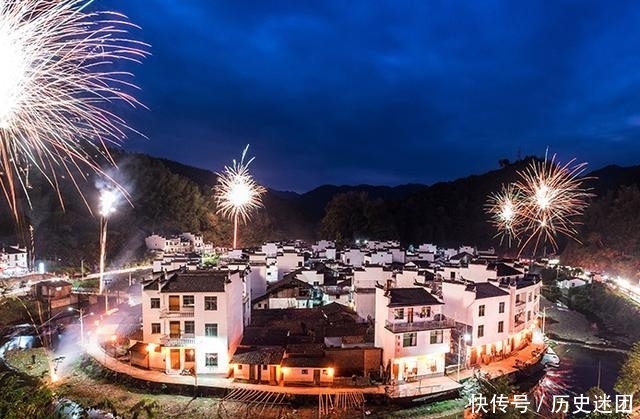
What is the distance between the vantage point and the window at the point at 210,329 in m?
18.9

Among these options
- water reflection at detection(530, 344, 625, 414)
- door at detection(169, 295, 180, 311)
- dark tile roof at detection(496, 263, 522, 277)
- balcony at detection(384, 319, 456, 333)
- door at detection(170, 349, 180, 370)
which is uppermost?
dark tile roof at detection(496, 263, 522, 277)

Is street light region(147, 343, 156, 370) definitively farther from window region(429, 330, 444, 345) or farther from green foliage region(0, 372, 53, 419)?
window region(429, 330, 444, 345)

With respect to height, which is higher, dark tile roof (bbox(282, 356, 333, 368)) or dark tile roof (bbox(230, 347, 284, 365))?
dark tile roof (bbox(230, 347, 284, 365))

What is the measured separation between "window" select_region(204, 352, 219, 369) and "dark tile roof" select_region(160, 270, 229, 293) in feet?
9.70

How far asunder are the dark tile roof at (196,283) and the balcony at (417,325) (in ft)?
26.0

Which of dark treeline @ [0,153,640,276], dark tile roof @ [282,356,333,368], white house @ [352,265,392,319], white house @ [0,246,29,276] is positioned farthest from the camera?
dark treeline @ [0,153,640,276]

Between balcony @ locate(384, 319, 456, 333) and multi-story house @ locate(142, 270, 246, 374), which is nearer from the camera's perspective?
balcony @ locate(384, 319, 456, 333)

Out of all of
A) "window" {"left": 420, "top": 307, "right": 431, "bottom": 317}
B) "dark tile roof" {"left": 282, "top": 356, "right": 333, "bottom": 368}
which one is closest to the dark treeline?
"window" {"left": 420, "top": 307, "right": 431, "bottom": 317}

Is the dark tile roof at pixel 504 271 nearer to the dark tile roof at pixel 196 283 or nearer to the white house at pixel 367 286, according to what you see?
the white house at pixel 367 286

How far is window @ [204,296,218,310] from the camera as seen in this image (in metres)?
19.0

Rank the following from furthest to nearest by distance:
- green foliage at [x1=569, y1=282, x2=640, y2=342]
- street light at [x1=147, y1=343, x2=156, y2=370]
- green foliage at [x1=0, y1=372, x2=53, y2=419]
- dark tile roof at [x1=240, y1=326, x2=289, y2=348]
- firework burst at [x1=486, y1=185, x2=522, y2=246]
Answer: firework burst at [x1=486, y1=185, x2=522, y2=246], green foliage at [x1=569, y1=282, x2=640, y2=342], dark tile roof at [x1=240, y1=326, x2=289, y2=348], street light at [x1=147, y1=343, x2=156, y2=370], green foliage at [x1=0, y1=372, x2=53, y2=419]

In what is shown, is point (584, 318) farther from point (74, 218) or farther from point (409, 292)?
point (74, 218)

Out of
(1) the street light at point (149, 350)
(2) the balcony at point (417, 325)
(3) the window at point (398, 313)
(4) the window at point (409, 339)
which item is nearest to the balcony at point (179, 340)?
(1) the street light at point (149, 350)

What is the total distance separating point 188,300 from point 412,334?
410 inches
